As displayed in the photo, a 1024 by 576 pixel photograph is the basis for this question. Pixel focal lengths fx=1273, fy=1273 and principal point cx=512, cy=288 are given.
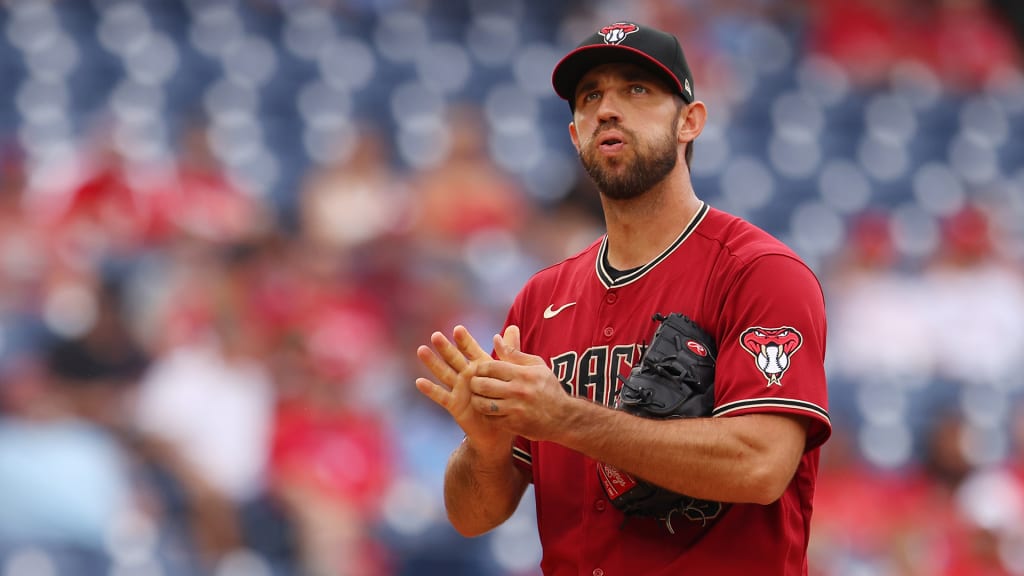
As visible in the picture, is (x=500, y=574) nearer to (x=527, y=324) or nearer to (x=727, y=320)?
(x=527, y=324)

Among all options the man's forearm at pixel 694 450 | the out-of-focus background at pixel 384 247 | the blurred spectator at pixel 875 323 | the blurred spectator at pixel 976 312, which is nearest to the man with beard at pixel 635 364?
the man's forearm at pixel 694 450

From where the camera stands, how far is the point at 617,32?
2445 mm

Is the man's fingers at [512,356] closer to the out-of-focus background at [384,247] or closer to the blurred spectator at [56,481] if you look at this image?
the out-of-focus background at [384,247]

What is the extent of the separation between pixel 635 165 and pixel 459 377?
1.79 ft

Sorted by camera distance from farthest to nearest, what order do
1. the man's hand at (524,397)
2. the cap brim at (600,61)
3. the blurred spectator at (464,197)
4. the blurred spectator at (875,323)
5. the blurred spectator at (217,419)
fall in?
the blurred spectator at (875,323) → the blurred spectator at (464,197) → the blurred spectator at (217,419) → the cap brim at (600,61) → the man's hand at (524,397)

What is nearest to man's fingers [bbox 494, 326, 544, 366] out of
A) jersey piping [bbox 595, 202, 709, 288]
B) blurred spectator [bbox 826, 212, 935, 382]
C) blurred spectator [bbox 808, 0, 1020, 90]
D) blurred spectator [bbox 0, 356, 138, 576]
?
jersey piping [bbox 595, 202, 709, 288]

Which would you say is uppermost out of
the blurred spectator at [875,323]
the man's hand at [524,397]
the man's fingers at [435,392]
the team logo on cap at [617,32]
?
the blurred spectator at [875,323]

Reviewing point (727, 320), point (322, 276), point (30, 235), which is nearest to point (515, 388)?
point (727, 320)

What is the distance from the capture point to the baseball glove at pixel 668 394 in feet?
7.03

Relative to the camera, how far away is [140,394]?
5.31 metres

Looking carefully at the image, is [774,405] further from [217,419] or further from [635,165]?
[217,419]

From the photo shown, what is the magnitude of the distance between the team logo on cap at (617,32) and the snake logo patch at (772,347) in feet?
2.07

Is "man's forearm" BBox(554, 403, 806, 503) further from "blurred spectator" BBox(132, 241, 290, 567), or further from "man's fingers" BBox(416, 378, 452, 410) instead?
"blurred spectator" BBox(132, 241, 290, 567)

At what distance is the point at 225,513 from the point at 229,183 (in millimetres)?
2347
